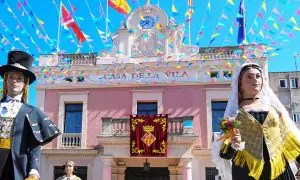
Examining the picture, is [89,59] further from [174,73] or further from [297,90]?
[297,90]

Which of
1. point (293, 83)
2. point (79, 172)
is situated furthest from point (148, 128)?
point (293, 83)

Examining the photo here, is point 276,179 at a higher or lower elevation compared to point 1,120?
lower

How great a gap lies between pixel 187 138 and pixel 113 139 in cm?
301

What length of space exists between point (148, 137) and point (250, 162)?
40.6ft

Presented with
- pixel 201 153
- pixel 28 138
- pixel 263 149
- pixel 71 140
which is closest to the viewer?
pixel 263 149

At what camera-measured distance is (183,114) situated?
1730cm

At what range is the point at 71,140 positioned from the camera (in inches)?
693

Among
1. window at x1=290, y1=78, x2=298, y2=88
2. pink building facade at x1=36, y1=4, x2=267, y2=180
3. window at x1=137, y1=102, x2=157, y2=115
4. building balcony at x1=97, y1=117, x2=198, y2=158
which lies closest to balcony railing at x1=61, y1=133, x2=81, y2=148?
pink building facade at x1=36, y1=4, x2=267, y2=180

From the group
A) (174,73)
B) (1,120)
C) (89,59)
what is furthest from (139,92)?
(1,120)

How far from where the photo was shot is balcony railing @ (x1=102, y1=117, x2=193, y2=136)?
1580 cm

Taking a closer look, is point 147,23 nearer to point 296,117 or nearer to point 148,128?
point 148,128

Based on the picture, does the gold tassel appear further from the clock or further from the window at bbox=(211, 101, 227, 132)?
the clock

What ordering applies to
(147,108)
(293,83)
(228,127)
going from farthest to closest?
(293,83), (147,108), (228,127)

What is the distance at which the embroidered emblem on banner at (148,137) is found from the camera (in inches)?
619
